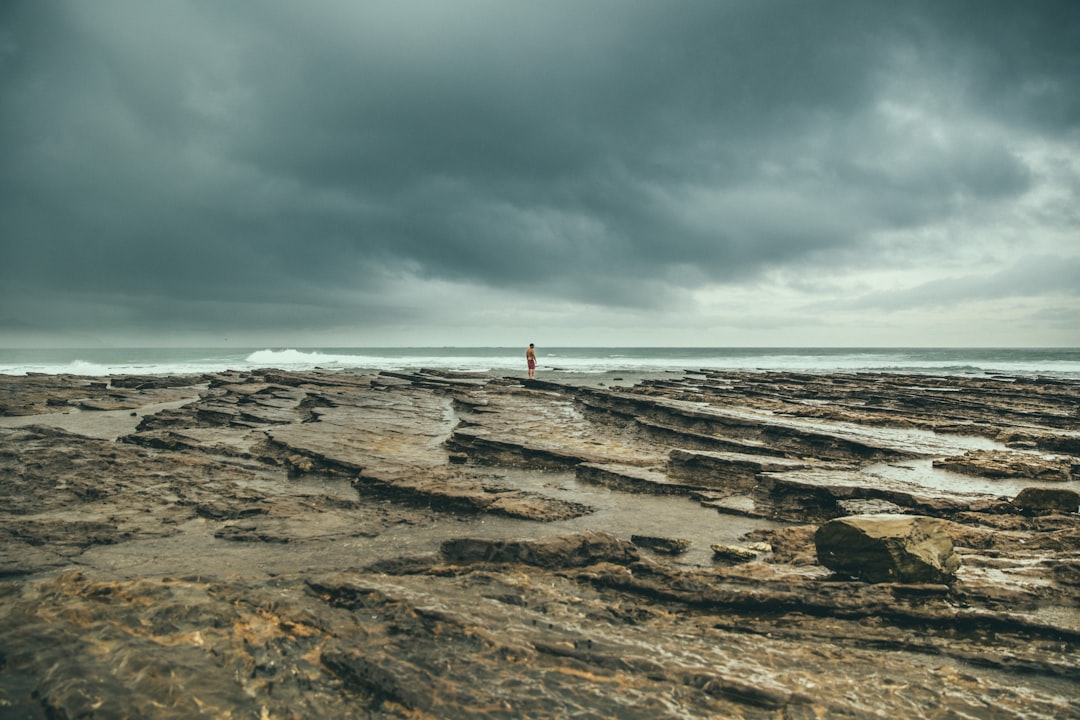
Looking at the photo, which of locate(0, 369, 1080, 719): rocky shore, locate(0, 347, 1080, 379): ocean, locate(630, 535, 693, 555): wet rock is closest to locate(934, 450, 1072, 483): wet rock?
locate(0, 369, 1080, 719): rocky shore

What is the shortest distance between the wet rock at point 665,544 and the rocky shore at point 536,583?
0.03 m

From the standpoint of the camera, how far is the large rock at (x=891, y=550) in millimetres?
4020

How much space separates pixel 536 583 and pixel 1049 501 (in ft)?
19.9

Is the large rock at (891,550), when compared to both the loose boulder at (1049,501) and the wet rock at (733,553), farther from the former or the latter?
the loose boulder at (1049,501)

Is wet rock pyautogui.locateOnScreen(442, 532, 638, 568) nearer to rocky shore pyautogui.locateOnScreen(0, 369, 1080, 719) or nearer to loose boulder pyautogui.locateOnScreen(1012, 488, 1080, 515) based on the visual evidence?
rocky shore pyautogui.locateOnScreen(0, 369, 1080, 719)

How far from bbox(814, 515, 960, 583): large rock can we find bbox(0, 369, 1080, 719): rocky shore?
0.05ft

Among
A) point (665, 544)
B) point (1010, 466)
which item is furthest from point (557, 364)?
point (665, 544)

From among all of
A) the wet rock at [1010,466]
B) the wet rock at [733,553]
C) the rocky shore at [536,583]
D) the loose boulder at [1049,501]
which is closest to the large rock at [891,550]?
the rocky shore at [536,583]

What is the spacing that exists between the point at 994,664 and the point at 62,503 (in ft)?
29.2

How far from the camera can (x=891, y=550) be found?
404cm

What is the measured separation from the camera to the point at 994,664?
10.7 feet

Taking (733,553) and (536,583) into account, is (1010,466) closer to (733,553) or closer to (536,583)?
(733,553)

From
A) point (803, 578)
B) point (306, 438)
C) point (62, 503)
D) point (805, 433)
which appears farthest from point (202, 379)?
point (803, 578)

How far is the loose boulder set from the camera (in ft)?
19.9
